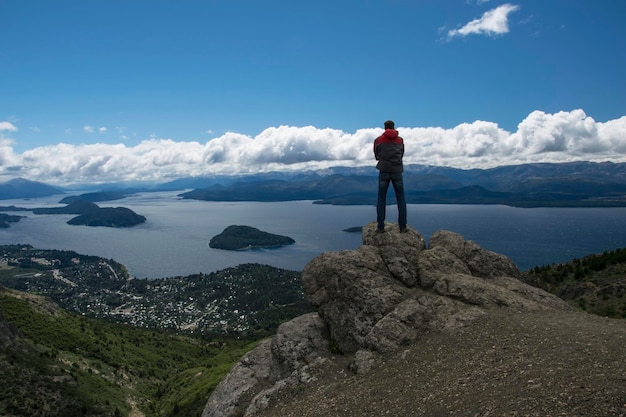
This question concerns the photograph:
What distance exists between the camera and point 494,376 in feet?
40.1

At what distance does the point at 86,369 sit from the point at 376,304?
67054 millimetres

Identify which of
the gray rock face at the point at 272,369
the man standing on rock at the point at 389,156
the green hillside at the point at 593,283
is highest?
the man standing on rock at the point at 389,156

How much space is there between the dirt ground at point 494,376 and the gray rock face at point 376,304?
917 millimetres

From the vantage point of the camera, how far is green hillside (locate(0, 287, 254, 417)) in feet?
157

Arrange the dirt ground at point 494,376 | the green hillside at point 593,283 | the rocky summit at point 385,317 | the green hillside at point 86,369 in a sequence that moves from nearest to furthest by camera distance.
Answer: the dirt ground at point 494,376 → the rocky summit at point 385,317 → the green hillside at point 593,283 → the green hillside at point 86,369

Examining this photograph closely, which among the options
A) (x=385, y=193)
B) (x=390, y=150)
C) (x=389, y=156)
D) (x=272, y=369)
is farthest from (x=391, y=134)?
(x=272, y=369)

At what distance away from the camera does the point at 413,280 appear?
803 inches

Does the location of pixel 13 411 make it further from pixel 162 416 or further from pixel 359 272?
pixel 359 272

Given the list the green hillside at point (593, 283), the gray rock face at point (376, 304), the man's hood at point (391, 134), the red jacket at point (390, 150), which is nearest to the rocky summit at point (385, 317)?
the gray rock face at point (376, 304)

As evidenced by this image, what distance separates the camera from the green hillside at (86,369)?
4791cm

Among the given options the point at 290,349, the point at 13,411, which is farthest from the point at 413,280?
the point at 13,411

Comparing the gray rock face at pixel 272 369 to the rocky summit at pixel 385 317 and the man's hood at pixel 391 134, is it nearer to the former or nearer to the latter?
the rocky summit at pixel 385 317

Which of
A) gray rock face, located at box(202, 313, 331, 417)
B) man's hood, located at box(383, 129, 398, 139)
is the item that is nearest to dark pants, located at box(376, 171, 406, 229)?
man's hood, located at box(383, 129, 398, 139)

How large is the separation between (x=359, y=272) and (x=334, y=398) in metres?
6.95
